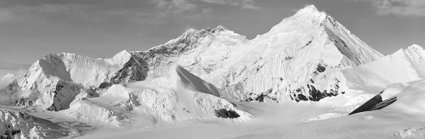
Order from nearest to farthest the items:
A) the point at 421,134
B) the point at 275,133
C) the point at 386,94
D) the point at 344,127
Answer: the point at 421,134 < the point at 344,127 < the point at 275,133 < the point at 386,94

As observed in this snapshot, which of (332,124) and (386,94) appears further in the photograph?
(386,94)

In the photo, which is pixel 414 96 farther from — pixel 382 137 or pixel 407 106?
pixel 382 137

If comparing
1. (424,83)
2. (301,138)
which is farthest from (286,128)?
(424,83)

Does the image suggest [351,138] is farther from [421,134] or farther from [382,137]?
[421,134]

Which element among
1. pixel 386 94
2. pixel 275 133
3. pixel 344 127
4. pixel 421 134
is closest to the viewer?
pixel 421 134

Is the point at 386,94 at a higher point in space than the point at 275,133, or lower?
higher

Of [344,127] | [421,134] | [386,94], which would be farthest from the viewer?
[386,94]

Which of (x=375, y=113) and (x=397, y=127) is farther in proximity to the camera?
(x=375, y=113)

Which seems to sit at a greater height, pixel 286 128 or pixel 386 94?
pixel 386 94

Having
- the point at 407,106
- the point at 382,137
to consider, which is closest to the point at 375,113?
the point at 407,106
